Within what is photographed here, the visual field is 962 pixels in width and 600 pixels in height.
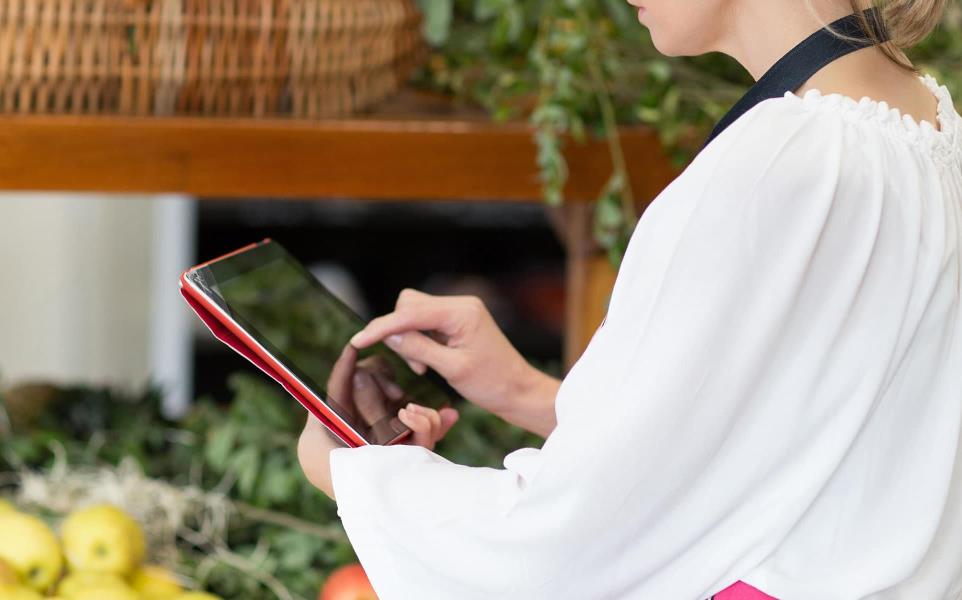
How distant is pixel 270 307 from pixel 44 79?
33 centimetres

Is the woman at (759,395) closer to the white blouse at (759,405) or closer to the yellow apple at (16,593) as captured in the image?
the white blouse at (759,405)

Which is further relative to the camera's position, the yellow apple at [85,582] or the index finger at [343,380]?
the yellow apple at [85,582]

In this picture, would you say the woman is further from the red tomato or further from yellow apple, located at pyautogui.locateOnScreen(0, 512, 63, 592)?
Answer: yellow apple, located at pyautogui.locateOnScreen(0, 512, 63, 592)

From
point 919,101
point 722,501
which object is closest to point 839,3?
point 919,101

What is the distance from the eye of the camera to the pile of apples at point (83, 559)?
1.19 metres

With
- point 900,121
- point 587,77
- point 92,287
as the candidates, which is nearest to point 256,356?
point 900,121

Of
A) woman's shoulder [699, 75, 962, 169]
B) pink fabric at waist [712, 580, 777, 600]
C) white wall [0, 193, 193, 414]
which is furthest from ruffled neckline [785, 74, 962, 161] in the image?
white wall [0, 193, 193, 414]

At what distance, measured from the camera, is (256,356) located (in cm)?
81

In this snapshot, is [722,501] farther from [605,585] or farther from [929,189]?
[929,189]

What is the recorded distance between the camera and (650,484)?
2.20ft

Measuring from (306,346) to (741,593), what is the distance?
2.08 ft

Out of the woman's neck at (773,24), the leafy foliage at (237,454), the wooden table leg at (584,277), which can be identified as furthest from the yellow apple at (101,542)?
the woman's neck at (773,24)

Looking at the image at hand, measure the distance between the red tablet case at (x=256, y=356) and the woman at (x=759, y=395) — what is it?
0.06m

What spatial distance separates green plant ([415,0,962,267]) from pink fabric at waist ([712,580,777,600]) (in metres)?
0.54
